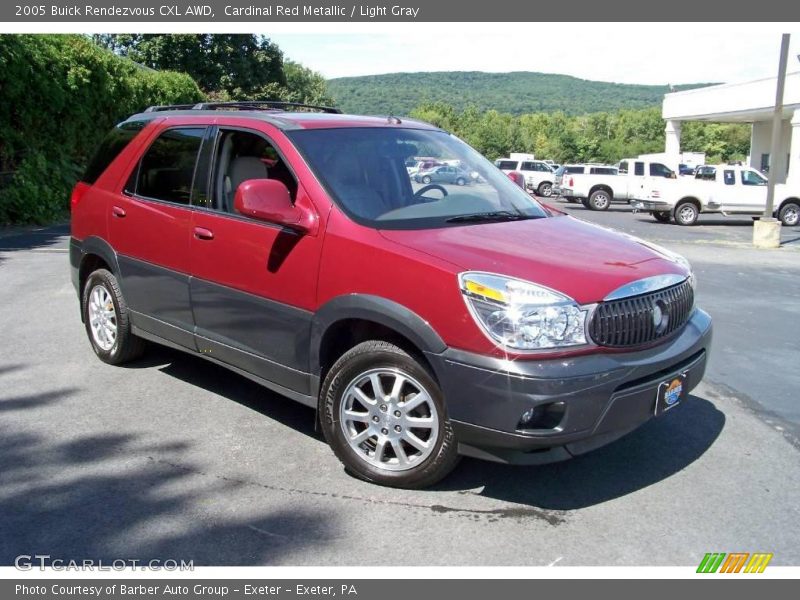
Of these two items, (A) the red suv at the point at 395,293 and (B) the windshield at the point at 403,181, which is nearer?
(A) the red suv at the point at 395,293

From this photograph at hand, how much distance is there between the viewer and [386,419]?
396 cm

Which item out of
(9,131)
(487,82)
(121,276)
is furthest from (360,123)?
(487,82)

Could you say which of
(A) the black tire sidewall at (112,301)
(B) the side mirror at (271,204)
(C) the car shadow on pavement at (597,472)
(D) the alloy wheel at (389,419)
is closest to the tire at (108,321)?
(A) the black tire sidewall at (112,301)

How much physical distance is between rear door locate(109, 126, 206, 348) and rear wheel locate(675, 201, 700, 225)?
20433mm

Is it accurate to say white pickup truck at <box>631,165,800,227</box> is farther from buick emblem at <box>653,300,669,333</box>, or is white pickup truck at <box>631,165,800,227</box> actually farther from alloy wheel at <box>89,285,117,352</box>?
buick emblem at <box>653,300,669,333</box>

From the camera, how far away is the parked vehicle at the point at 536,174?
37656 mm

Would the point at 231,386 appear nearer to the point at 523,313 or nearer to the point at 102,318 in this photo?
the point at 102,318

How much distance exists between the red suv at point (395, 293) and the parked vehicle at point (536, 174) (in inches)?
1299

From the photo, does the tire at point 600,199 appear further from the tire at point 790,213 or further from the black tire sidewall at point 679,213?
the tire at point 790,213

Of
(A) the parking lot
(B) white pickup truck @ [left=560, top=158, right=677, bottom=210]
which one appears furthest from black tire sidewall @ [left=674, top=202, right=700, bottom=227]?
(A) the parking lot

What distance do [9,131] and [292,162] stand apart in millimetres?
Answer: 12472

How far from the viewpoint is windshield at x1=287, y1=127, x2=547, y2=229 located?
4312 mm

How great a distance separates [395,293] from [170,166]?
7.86ft

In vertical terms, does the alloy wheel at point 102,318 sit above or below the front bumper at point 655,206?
below
